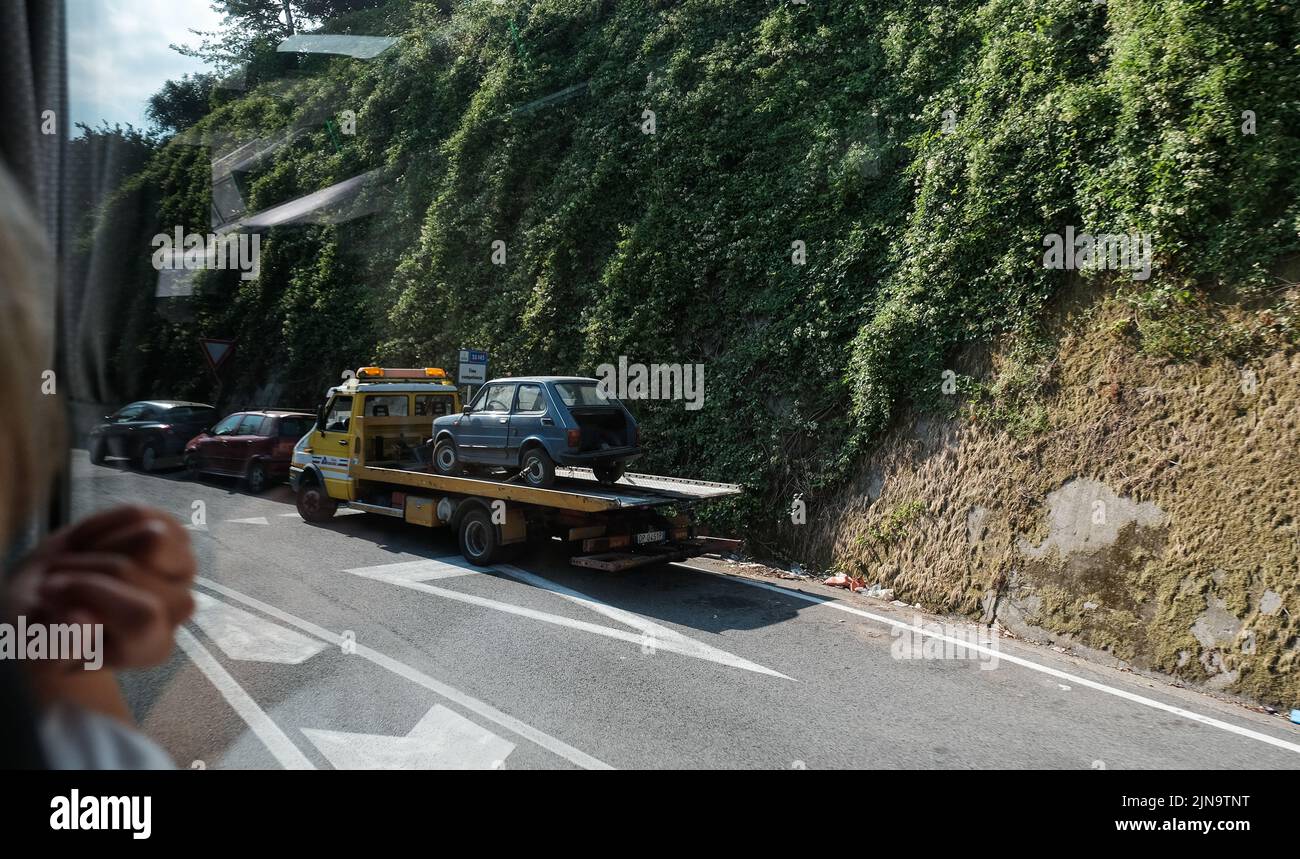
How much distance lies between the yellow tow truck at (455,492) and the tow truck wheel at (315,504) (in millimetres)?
17

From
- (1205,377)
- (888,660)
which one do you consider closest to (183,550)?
(888,660)

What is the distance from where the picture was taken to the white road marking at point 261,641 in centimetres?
549

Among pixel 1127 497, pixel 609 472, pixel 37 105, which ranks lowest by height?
pixel 609 472

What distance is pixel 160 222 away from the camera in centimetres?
153

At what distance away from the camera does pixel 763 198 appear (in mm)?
12734

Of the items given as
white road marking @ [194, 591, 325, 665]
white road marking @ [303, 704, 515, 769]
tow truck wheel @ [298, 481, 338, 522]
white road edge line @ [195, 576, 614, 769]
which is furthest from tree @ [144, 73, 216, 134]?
tow truck wheel @ [298, 481, 338, 522]

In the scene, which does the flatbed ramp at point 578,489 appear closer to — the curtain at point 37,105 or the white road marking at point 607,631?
the white road marking at point 607,631

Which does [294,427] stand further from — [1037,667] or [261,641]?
[1037,667]

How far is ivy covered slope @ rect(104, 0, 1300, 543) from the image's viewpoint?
7168mm

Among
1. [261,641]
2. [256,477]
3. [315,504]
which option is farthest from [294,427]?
[261,641]

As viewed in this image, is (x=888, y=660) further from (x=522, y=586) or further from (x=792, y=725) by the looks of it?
(x=522, y=586)

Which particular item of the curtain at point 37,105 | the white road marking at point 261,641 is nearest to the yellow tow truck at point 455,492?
the white road marking at point 261,641

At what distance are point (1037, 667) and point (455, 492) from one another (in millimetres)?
7190

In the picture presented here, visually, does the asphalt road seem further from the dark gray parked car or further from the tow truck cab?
the tow truck cab
